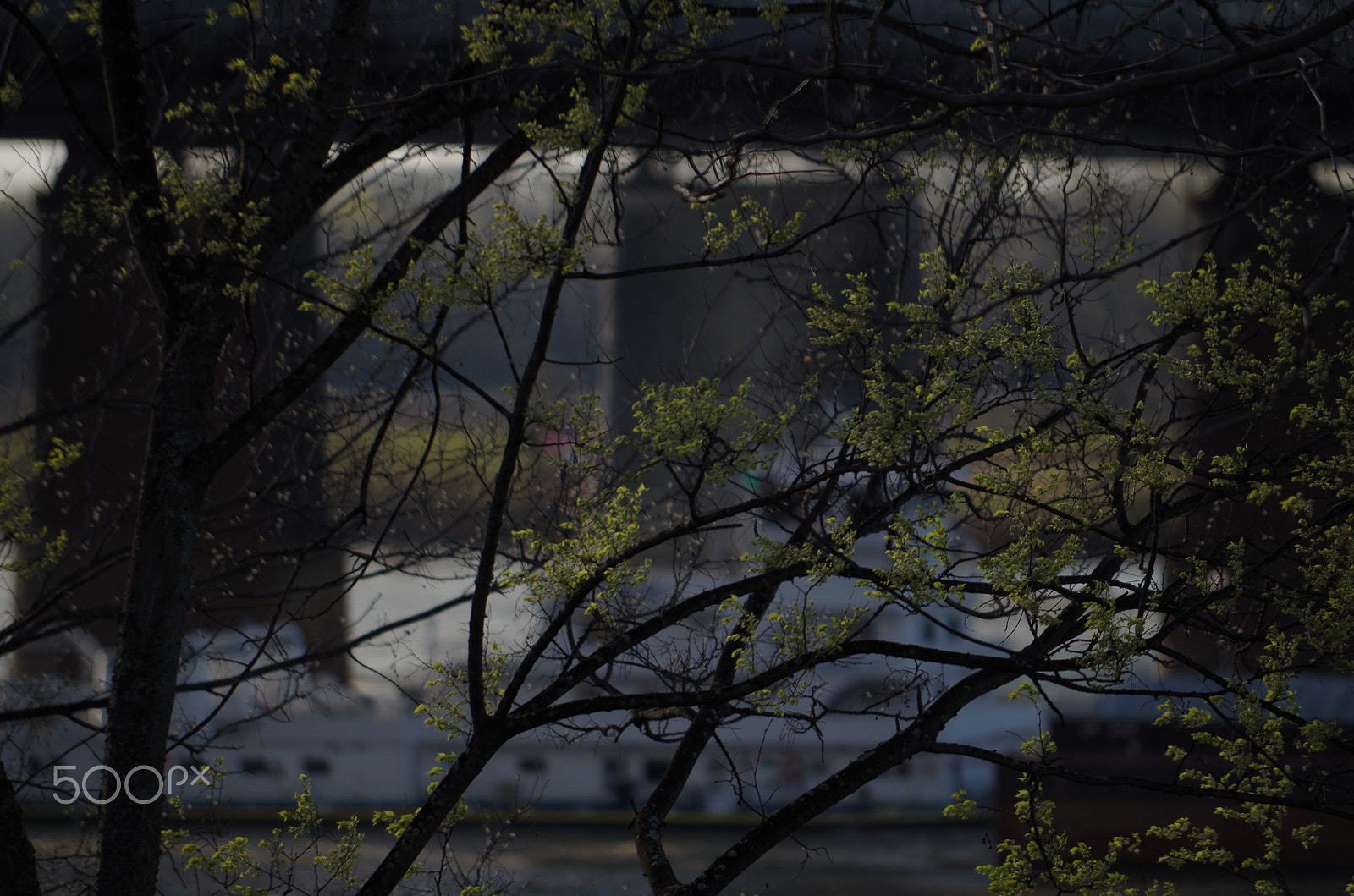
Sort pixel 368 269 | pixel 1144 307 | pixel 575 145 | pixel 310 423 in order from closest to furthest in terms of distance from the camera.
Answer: pixel 575 145
pixel 368 269
pixel 310 423
pixel 1144 307

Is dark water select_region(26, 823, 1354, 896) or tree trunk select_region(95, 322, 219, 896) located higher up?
tree trunk select_region(95, 322, 219, 896)

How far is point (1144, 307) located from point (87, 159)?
1164cm

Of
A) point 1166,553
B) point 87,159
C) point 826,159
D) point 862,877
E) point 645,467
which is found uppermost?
point 87,159

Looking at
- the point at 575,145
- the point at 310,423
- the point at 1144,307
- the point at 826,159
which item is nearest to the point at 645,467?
the point at 575,145

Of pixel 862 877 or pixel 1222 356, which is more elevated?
pixel 1222 356

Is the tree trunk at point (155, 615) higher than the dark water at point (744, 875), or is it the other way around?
the tree trunk at point (155, 615)

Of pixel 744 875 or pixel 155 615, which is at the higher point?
pixel 155 615

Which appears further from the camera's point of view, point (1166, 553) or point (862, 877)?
point (862, 877)

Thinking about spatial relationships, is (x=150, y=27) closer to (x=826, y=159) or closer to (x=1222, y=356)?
(x=826, y=159)

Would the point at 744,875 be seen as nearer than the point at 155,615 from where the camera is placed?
No

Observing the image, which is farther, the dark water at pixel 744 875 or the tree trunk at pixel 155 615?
the dark water at pixel 744 875

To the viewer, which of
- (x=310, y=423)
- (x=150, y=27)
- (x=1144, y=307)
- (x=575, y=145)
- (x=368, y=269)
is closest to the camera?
(x=575, y=145)

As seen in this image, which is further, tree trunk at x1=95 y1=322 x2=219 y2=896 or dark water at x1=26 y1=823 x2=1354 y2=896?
dark water at x1=26 y1=823 x2=1354 y2=896

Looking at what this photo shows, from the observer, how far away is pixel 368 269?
4059mm
